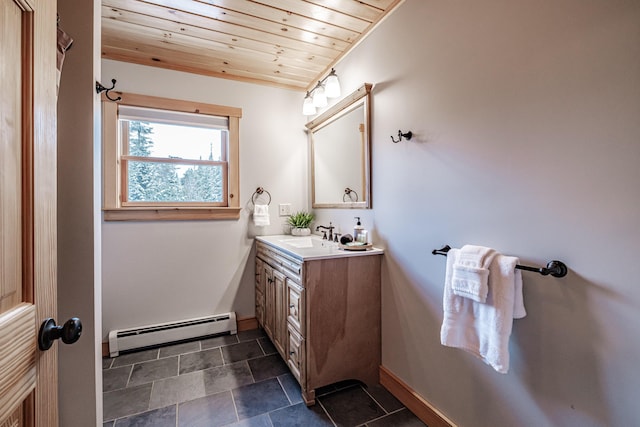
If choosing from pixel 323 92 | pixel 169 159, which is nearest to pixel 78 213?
pixel 169 159

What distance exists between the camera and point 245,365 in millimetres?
2125

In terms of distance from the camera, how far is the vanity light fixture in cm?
222

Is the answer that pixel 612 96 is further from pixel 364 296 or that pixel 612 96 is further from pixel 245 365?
pixel 245 365

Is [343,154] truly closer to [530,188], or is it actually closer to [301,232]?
[301,232]

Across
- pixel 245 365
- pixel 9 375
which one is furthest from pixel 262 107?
pixel 9 375

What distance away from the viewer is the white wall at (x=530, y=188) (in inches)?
34.7

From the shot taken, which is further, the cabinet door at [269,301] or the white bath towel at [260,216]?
the white bath towel at [260,216]

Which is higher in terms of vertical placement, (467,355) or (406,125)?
(406,125)

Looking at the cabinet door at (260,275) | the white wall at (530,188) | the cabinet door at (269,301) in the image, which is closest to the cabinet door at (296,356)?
the cabinet door at (269,301)

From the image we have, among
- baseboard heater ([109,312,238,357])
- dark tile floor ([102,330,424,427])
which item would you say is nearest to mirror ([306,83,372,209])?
dark tile floor ([102,330,424,427])

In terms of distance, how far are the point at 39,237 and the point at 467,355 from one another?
1.61 m

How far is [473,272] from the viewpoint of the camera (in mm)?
1149

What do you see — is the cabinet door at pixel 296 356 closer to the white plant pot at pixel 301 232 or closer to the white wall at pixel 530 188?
the white wall at pixel 530 188

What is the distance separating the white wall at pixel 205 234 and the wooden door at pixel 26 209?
6.37ft
